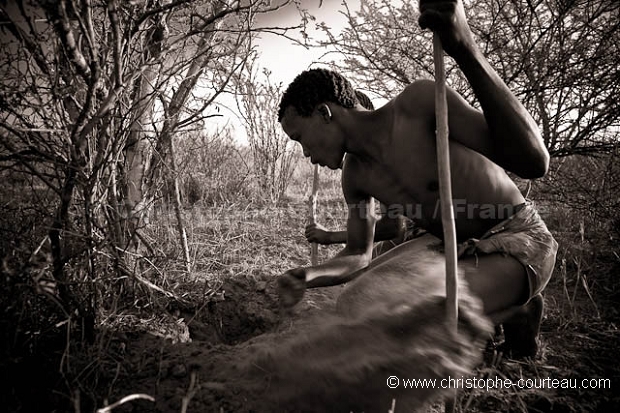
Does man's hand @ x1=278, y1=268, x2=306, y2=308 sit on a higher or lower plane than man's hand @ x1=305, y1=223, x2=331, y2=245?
lower

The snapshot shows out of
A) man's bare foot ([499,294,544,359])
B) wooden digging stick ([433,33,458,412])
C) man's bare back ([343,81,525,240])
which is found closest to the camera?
wooden digging stick ([433,33,458,412])

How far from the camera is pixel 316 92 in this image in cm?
182

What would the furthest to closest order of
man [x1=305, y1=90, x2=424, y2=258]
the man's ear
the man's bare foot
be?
man [x1=305, y1=90, x2=424, y2=258] < the man's ear < the man's bare foot

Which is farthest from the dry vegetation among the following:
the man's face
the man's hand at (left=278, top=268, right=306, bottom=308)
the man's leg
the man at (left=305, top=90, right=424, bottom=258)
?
the man's face

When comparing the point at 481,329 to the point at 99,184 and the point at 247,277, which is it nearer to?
the point at 99,184

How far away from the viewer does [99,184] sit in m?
1.65

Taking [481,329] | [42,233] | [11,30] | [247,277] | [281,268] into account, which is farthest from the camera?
[281,268]

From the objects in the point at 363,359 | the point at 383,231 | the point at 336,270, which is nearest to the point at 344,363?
the point at 363,359

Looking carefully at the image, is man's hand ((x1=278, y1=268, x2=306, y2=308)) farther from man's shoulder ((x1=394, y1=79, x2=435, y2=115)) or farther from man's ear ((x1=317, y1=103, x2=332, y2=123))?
man's shoulder ((x1=394, y1=79, x2=435, y2=115))

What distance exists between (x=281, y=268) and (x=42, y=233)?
1.90 metres

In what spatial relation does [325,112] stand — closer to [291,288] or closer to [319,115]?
[319,115]

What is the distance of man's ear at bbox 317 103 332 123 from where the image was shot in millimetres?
1784

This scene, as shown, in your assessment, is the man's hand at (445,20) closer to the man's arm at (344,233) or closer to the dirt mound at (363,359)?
the dirt mound at (363,359)

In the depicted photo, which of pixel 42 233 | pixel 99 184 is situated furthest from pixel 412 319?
pixel 42 233
